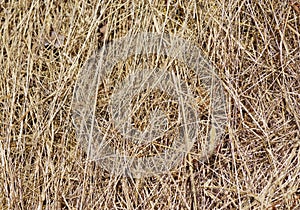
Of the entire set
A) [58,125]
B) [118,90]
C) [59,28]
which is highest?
[59,28]

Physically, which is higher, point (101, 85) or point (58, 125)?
point (101, 85)

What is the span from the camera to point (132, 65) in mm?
1566

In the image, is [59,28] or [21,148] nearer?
[21,148]

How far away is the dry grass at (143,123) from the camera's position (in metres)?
1.45

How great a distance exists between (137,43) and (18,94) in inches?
15.3

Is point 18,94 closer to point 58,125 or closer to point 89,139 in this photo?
point 58,125

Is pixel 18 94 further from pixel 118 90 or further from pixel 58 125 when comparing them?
pixel 118 90

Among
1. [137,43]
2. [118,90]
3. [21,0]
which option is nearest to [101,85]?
[118,90]

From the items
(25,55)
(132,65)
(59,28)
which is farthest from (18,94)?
(132,65)

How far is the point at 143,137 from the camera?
4.96ft

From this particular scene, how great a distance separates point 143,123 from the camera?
1.53 m

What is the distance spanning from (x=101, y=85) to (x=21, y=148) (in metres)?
0.29

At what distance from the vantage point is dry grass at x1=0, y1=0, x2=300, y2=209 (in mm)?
1445

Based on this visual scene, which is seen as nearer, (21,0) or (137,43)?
(137,43)
